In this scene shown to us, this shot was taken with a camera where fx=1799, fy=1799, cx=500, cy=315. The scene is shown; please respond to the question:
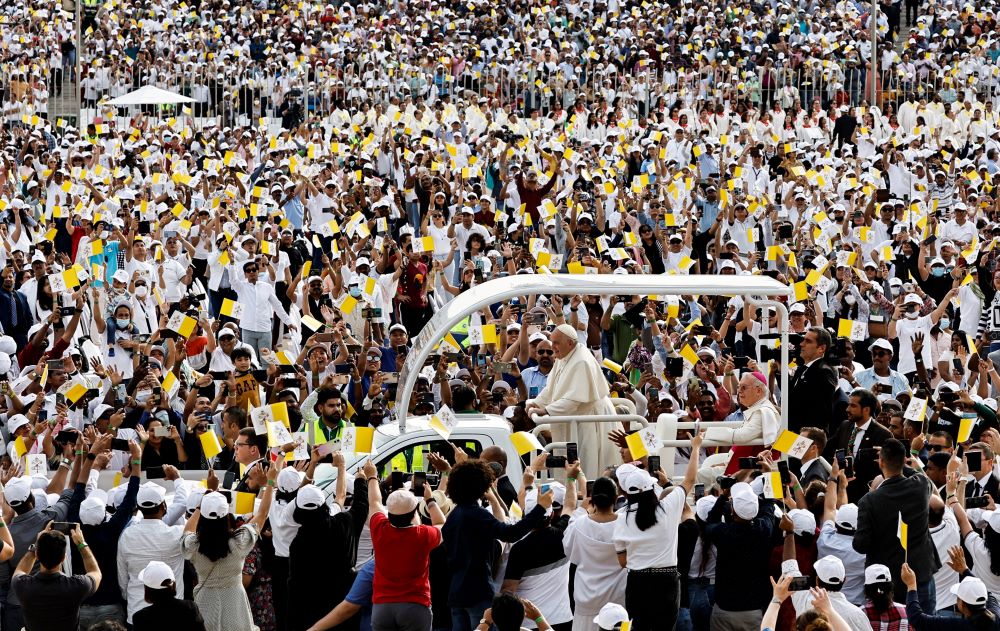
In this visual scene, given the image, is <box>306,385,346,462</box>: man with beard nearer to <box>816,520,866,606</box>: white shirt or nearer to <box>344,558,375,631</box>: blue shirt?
<box>344,558,375,631</box>: blue shirt

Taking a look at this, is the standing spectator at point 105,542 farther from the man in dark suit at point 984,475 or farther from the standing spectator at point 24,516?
the man in dark suit at point 984,475

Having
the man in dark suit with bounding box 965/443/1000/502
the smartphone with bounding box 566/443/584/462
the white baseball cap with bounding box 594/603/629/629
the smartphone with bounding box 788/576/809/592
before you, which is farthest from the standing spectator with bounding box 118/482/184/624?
the man in dark suit with bounding box 965/443/1000/502

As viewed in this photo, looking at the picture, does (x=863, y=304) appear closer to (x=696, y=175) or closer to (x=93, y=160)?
(x=696, y=175)

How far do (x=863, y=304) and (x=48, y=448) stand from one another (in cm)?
713

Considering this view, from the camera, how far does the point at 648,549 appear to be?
8.45m

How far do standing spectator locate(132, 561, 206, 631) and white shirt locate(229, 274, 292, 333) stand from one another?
7.26 meters

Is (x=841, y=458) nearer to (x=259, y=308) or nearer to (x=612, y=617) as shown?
(x=612, y=617)

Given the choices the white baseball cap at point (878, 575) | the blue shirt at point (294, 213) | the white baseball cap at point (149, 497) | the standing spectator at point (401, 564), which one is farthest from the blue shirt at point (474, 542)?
the blue shirt at point (294, 213)

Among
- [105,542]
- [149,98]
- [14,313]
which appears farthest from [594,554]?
[149,98]

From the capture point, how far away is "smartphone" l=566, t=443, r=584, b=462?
9.33 metres

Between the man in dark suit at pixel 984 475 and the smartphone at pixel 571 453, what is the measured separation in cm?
210

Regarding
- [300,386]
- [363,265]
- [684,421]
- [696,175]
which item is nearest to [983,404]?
[684,421]

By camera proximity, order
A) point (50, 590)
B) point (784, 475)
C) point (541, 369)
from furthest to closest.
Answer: point (541, 369), point (784, 475), point (50, 590)

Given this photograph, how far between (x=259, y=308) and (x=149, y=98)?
37.7 feet
